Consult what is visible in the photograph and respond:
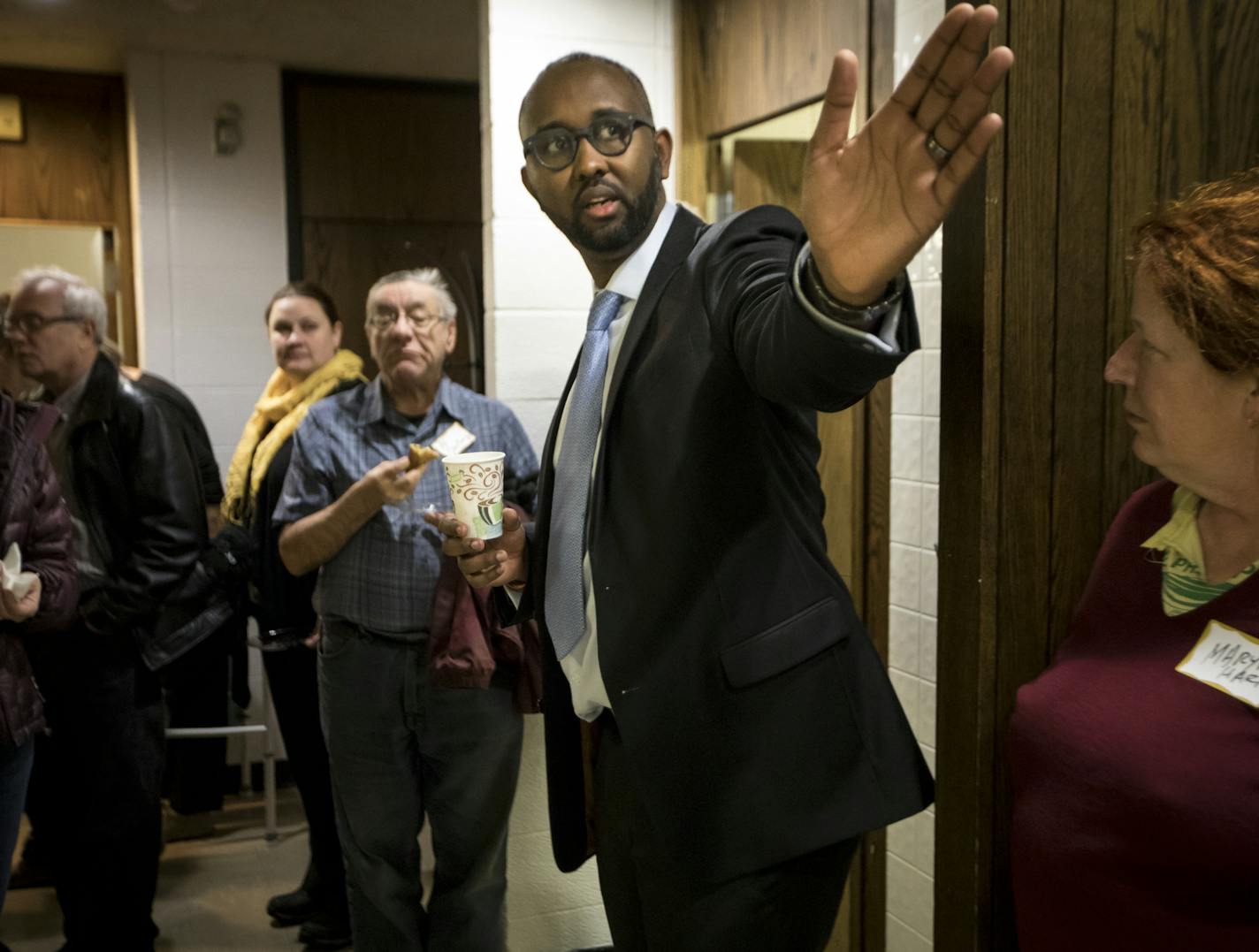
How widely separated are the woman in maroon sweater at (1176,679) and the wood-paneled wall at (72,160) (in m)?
4.14

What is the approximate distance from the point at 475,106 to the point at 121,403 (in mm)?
2555

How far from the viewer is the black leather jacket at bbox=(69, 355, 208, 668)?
2.59 m

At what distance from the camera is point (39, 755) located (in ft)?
9.78

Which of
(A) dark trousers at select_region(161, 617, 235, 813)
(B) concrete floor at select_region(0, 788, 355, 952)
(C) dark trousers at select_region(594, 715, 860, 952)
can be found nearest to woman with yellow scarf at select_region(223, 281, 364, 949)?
(B) concrete floor at select_region(0, 788, 355, 952)

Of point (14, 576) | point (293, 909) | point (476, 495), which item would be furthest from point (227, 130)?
point (476, 495)

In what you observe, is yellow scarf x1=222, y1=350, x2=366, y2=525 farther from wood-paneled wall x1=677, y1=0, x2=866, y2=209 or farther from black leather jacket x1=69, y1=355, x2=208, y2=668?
wood-paneled wall x1=677, y1=0, x2=866, y2=209

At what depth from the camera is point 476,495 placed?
1566mm

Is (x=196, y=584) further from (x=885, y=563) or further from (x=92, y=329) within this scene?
(x=885, y=563)

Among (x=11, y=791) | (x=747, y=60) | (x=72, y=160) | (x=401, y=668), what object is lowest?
(x=11, y=791)

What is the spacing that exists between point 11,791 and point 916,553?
192cm

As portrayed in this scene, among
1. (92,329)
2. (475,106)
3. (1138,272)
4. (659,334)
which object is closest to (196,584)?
(92,329)

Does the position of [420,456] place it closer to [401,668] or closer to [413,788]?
[401,668]

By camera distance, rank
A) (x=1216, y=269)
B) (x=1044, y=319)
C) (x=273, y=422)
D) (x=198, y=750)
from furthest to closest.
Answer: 1. (x=198, y=750)
2. (x=273, y=422)
3. (x=1044, y=319)
4. (x=1216, y=269)

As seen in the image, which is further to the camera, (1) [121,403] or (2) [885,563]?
(1) [121,403]
